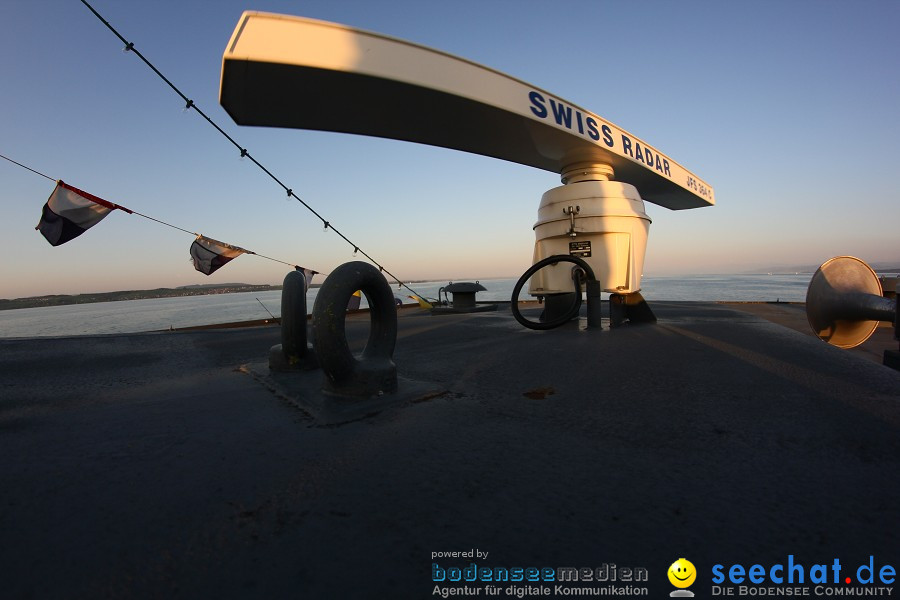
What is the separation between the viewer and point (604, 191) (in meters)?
6.35

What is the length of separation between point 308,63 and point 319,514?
14.7 ft

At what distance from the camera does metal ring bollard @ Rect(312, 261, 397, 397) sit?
2.47 m

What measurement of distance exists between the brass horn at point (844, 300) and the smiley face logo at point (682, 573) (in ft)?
15.4

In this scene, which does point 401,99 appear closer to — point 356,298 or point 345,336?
point 345,336

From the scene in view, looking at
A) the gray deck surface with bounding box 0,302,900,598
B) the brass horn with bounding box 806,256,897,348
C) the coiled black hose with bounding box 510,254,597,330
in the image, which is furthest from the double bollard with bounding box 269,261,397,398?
the brass horn with bounding box 806,256,897,348

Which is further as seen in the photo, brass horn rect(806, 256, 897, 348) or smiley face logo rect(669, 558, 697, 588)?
brass horn rect(806, 256, 897, 348)

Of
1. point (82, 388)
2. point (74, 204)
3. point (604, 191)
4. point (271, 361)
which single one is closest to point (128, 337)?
point (74, 204)

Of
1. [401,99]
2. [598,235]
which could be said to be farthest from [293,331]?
[598,235]

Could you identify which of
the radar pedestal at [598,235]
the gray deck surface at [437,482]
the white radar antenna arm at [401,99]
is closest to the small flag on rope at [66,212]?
the white radar antenna arm at [401,99]

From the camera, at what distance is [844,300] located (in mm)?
4172

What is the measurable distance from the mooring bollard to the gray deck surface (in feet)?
1.60

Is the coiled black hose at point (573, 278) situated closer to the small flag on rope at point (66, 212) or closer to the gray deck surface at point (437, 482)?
the gray deck surface at point (437, 482)

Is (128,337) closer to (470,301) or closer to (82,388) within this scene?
(82,388)

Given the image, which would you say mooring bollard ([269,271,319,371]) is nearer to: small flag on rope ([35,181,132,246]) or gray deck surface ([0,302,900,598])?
gray deck surface ([0,302,900,598])
